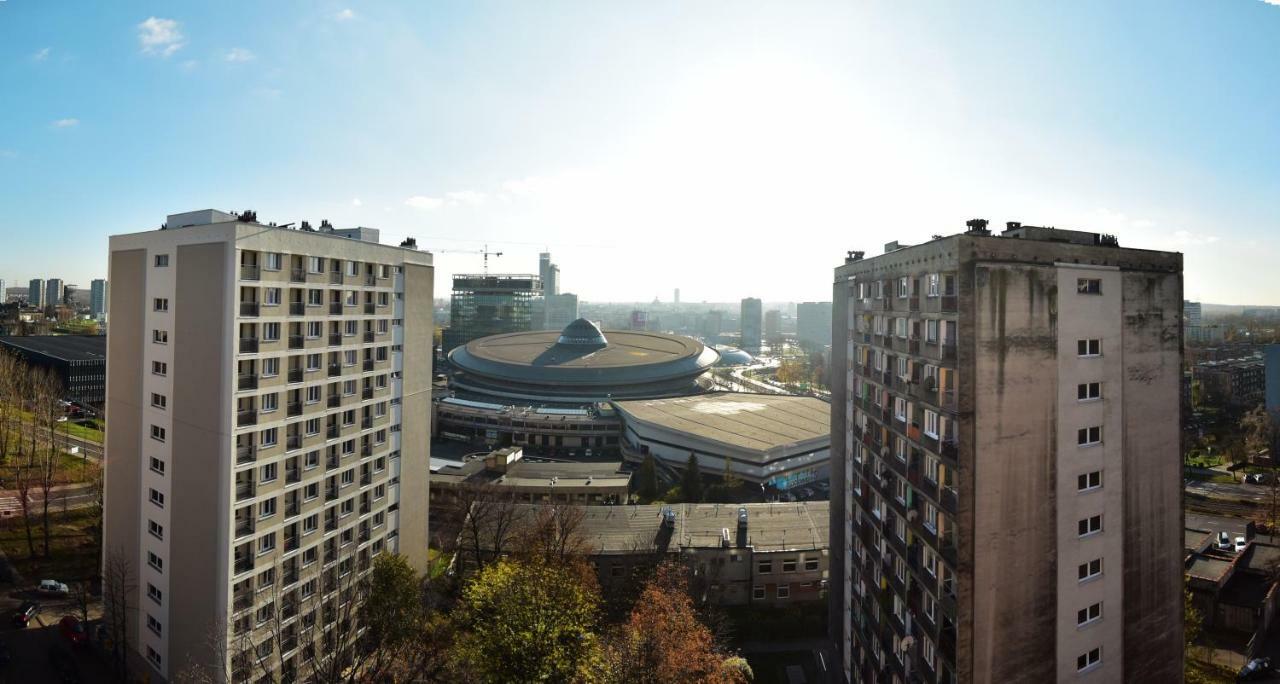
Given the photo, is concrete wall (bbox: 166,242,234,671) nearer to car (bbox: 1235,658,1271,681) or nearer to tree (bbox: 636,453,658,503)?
tree (bbox: 636,453,658,503)

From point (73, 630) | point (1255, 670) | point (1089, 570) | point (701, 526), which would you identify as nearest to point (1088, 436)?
point (1089, 570)

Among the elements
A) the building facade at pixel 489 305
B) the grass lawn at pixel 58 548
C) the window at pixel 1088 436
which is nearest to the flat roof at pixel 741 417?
the window at pixel 1088 436

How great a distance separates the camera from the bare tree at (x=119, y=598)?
25.2 m

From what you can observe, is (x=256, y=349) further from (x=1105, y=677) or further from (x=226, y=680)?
(x=1105, y=677)

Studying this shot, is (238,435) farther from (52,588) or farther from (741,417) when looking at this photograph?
(741,417)

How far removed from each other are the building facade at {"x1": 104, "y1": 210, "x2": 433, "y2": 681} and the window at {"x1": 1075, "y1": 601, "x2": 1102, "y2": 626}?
81.9 ft

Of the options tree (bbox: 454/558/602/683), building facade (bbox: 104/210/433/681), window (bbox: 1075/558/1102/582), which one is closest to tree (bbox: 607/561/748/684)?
tree (bbox: 454/558/602/683)

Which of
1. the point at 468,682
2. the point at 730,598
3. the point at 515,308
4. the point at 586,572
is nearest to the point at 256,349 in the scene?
the point at 468,682

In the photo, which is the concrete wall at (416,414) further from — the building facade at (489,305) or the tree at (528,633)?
the building facade at (489,305)

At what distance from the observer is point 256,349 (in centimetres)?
2325

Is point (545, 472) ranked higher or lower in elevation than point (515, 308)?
lower

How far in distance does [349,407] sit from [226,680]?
10.9 meters

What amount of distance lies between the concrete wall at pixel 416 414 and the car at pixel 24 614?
54.5ft

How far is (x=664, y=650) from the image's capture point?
68.0 ft
